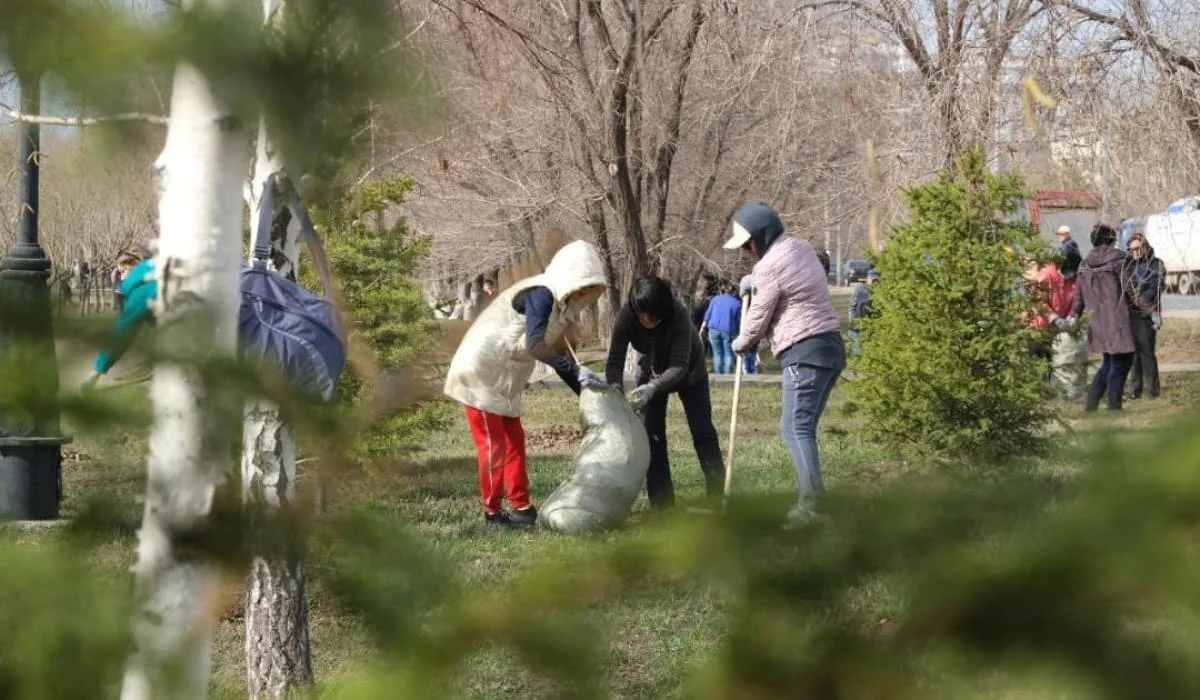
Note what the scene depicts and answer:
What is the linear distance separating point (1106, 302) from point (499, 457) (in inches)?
299

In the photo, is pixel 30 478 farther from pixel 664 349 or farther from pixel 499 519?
pixel 664 349

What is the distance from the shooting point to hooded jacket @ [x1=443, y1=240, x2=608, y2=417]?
23.2ft

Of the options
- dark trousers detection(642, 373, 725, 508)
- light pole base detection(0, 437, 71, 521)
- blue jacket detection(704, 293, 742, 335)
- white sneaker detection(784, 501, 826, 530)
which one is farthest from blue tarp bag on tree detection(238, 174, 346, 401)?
blue jacket detection(704, 293, 742, 335)

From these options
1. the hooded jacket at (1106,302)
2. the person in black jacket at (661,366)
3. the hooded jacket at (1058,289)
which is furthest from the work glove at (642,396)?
the hooded jacket at (1106,302)

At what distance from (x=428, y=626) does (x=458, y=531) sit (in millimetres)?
6154

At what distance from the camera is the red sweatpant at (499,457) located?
730 centimetres

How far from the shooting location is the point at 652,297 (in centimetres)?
752

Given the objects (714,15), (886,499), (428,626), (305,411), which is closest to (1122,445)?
(886,499)

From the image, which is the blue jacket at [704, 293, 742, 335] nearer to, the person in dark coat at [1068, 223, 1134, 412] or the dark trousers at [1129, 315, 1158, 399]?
the dark trousers at [1129, 315, 1158, 399]

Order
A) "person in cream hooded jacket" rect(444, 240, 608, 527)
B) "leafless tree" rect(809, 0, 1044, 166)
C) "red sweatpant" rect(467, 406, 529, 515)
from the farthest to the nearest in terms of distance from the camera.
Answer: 1. "leafless tree" rect(809, 0, 1044, 166)
2. "red sweatpant" rect(467, 406, 529, 515)
3. "person in cream hooded jacket" rect(444, 240, 608, 527)

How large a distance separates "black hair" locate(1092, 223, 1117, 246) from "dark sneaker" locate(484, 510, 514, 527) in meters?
7.47

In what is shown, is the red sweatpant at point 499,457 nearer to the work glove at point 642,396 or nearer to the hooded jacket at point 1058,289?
the work glove at point 642,396

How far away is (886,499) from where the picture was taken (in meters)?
0.82

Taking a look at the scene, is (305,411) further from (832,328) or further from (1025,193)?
(1025,193)
